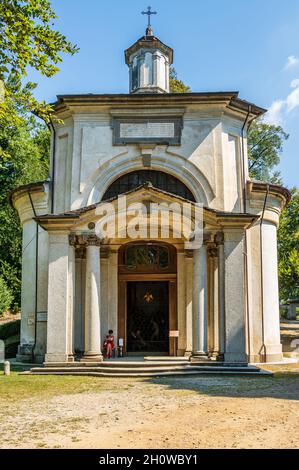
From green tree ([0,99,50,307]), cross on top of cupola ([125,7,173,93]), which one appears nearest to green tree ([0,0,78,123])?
cross on top of cupola ([125,7,173,93])

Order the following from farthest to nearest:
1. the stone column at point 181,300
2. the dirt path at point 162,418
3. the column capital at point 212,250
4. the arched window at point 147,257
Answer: the arched window at point 147,257
the stone column at point 181,300
the column capital at point 212,250
the dirt path at point 162,418

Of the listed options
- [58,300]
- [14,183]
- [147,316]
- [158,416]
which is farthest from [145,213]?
[14,183]

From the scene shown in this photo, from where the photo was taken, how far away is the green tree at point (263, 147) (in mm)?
37031

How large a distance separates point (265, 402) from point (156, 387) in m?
3.22

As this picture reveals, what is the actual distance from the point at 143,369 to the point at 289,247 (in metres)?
19.6

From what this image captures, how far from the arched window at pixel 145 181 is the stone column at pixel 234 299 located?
3219mm

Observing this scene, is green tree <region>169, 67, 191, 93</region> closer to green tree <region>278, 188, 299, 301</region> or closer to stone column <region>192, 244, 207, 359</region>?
green tree <region>278, 188, 299, 301</region>

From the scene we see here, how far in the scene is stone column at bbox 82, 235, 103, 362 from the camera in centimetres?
1581

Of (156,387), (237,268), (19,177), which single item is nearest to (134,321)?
(237,268)

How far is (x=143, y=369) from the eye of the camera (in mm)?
15234

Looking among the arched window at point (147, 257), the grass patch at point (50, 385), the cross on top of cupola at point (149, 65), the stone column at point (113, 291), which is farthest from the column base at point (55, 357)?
the cross on top of cupola at point (149, 65)

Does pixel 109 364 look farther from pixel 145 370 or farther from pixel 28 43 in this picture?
pixel 28 43

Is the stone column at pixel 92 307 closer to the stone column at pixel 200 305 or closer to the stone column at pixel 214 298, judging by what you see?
the stone column at pixel 200 305

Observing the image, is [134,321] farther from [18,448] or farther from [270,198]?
[18,448]
